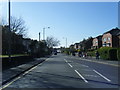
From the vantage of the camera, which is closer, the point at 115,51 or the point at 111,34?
the point at 115,51

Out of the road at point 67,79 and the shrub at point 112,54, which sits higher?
the shrub at point 112,54

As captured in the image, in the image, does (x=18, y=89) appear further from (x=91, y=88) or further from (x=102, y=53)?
(x=102, y=53)

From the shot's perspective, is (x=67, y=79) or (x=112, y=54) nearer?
(x=67, y=79)

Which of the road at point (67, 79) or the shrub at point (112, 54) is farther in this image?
the shrub at point (112, 54)

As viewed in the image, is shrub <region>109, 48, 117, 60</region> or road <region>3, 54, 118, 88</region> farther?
shrub <region>109, 48, 117, 60</region>

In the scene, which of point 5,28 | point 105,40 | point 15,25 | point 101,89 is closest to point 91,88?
point 101,89

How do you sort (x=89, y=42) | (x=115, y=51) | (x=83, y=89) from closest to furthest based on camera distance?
(x=83, y=89) → (x=115, y=51) → (x=89, y=42)

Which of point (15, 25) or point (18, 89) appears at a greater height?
point (15, 25)

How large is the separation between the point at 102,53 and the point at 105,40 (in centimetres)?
4052

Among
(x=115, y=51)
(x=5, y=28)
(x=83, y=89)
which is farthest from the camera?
(x=5, y=28)

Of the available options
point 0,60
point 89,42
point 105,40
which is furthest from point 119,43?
→ point 0,60

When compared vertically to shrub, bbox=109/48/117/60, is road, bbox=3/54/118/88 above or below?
below

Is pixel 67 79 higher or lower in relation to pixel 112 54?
lower

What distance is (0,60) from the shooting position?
24.3 m
